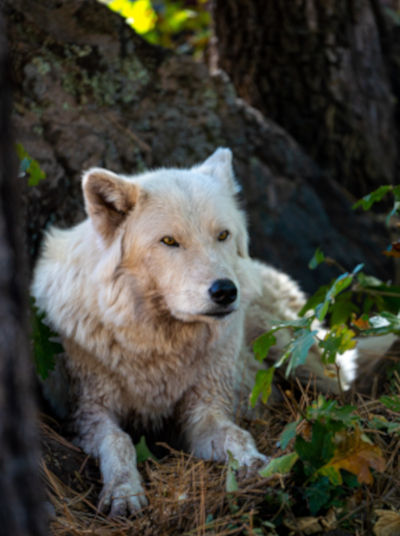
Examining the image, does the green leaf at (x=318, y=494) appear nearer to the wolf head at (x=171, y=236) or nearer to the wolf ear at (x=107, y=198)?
the wolf head at (x=171, y=236)

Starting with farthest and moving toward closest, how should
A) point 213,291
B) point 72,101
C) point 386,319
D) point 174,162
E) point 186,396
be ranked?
point 174,162 → point 72,101 → point 186,396 → point 213,291 → point 386,319

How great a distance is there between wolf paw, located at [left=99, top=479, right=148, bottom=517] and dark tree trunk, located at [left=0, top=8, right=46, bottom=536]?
1170 millimetres

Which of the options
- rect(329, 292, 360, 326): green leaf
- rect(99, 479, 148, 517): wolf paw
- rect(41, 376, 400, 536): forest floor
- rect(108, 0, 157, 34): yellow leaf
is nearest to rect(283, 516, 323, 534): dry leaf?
rect(41, 376, 400, 536): forest floor

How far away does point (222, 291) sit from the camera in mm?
2918

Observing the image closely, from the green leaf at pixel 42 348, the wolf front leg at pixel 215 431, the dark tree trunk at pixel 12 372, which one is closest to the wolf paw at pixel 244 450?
the wolf front leg at pixel 215 431

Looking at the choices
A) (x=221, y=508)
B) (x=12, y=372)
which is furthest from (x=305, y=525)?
(x=12, y=372)

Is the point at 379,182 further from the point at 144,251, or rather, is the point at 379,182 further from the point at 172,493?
the point at 172,493

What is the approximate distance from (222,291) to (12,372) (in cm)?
158

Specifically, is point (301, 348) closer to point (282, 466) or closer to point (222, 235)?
point (282, 466)

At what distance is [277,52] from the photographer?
20.6ft

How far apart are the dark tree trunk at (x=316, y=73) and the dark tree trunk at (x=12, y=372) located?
527cm

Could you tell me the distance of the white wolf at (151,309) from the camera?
3.08 meters

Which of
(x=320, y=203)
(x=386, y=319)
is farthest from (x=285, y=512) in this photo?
(x=320, y=203)

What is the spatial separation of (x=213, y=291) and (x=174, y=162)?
2.56 meters
